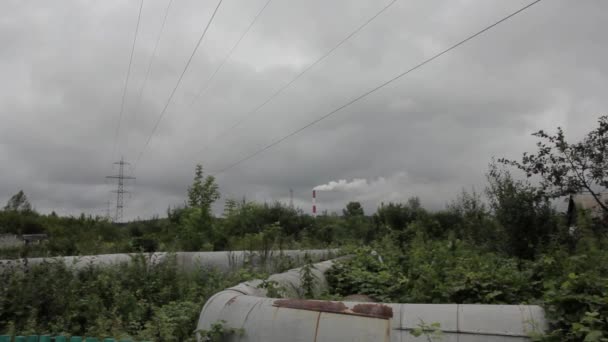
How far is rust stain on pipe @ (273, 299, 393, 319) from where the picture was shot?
3.55m

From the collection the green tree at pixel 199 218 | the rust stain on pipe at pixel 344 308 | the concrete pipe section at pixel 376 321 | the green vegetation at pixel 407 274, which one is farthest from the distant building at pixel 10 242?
the rust stain on pipe at pixel 344 308

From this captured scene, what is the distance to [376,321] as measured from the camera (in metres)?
3.51

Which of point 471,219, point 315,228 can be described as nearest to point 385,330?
point 471,219

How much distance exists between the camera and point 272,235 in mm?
9656

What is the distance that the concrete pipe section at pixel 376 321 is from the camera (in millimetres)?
3395

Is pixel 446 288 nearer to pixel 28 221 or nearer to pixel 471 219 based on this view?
pixel 471 219

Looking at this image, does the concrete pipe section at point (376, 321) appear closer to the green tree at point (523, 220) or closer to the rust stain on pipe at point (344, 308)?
the rust stain on pipe at point (344, 308)

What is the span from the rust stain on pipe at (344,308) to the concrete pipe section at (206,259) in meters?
3.92

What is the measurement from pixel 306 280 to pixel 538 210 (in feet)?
25.8

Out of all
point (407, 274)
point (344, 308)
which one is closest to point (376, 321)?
point (344, 308)

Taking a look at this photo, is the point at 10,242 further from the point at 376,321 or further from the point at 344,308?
the point at 376,321

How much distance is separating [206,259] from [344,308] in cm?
661

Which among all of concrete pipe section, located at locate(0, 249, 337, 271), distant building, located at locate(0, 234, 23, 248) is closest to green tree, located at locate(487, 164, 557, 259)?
concrete pipe section, located at locate(0, 249, 337, 271)

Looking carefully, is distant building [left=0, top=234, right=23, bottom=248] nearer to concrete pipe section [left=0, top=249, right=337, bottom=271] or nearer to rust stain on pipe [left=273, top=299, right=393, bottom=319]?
concrete pipe section [left=0, top=249, right=337, bottom=271]
